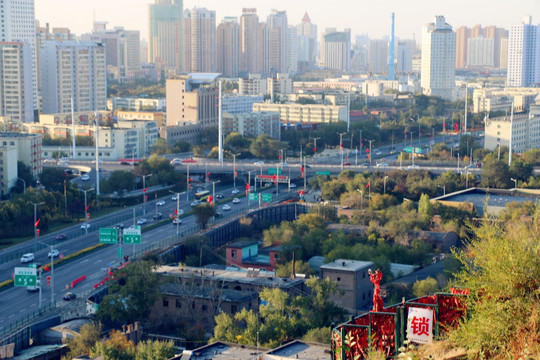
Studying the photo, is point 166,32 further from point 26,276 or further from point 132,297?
point 132,297

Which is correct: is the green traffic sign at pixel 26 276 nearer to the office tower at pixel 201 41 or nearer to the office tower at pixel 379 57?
the office tower at pixel 201 41

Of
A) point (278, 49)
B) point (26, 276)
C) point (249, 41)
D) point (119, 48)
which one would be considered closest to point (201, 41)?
point (249, 41)

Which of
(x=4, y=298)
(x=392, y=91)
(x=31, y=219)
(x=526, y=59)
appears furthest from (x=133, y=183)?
(x=526, y=59)

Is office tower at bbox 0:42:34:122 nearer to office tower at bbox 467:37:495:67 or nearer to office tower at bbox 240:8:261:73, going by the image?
office tower at bbox 240:8:261:73

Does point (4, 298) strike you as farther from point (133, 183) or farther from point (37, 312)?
point (133, 183)

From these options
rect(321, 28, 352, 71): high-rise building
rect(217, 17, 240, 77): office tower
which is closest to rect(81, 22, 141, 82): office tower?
rect(217, 17, 240, 77): office tower
